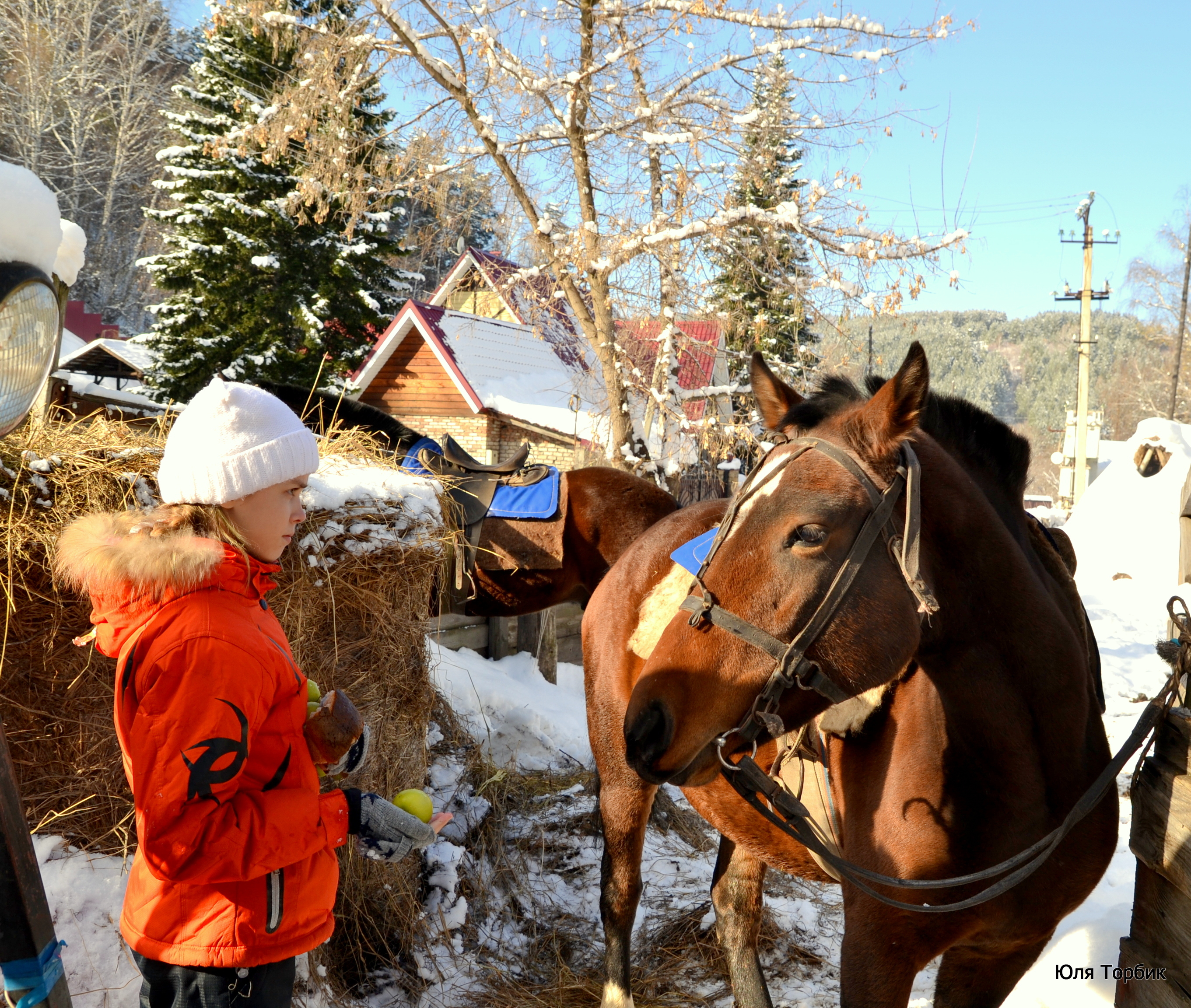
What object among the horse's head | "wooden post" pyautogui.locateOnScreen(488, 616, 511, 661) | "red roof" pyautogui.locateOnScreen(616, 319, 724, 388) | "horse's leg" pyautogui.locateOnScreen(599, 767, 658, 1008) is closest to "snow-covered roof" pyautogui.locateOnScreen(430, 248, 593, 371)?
"red roof" pyautogui.locateOnScreen(616, 319, 724, 388)

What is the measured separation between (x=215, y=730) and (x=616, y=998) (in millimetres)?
2343

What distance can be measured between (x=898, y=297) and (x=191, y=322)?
14365mm

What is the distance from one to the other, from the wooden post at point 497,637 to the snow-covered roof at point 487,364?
31.2 ft

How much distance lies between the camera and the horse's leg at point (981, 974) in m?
2.09

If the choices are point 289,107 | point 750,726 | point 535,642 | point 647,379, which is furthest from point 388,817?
point 289,107

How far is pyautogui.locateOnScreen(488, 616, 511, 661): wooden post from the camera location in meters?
6.53

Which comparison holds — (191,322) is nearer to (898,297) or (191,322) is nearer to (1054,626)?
(898,297)

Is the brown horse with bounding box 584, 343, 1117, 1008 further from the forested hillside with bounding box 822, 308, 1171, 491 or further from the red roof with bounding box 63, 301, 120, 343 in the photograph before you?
the red roof with bounding box 63, 301, 120, 343

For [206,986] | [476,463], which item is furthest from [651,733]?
[476,463]

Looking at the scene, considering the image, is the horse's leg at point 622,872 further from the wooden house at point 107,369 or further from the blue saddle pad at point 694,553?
the wooden house at point 107,369

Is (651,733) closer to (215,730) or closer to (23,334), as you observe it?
(215,730)

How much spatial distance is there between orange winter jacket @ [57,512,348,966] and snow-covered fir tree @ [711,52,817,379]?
5338 mm

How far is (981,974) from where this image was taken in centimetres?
213

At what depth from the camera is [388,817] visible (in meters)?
1.73
